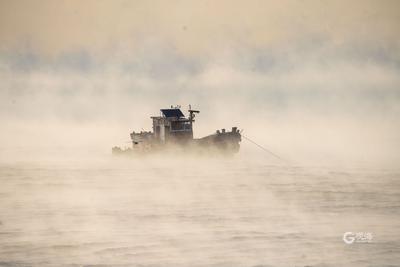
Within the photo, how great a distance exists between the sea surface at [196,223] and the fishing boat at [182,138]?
29261 millimetres

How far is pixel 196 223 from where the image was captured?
76.6ft

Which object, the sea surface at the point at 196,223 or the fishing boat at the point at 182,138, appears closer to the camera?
the sea surface at the point at 196,223

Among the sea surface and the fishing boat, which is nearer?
the sea surface

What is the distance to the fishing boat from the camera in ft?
224

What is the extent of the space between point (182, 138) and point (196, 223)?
149 ft

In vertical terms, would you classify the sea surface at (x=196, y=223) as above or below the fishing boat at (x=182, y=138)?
below

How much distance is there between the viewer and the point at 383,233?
2147 centimetres

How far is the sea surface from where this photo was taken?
60.9ft

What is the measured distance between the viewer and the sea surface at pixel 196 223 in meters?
18.6

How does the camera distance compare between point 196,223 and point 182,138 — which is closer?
point 196,223

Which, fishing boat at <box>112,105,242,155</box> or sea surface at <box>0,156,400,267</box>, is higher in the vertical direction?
fishing boat at <box>112,105,242,155</box>

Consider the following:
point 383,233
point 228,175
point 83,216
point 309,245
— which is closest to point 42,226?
point 83,216

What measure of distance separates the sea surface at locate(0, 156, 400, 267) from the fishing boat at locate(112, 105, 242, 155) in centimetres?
2926

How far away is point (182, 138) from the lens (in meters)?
68.8
